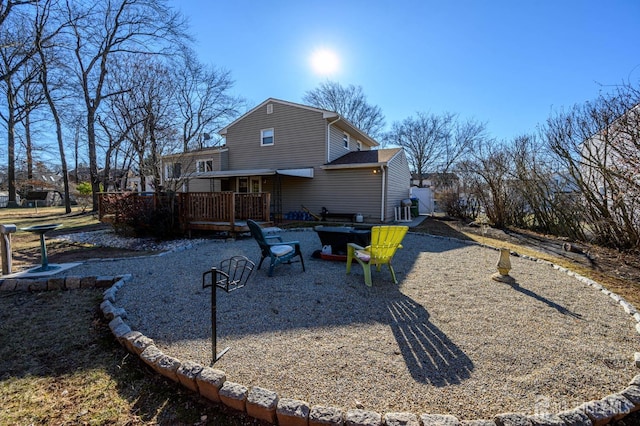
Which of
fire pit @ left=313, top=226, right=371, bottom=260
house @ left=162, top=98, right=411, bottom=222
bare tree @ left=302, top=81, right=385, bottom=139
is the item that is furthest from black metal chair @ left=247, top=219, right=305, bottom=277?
bare tree @ left=302, top=81, right=385, bottom=139

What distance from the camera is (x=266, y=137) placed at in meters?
15.0

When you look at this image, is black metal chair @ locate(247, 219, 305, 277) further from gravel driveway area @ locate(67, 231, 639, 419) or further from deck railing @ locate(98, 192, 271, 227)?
deck railing @ locate(98, 192, 271, 227)

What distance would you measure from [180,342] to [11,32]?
1708 centimetres

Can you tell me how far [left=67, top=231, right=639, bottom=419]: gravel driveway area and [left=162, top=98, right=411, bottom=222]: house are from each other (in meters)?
8.13

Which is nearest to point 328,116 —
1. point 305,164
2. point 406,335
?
point 305,164

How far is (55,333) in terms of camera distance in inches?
117

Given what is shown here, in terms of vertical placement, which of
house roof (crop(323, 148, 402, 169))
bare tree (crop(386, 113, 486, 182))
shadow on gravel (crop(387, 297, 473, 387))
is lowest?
shadow on gravel (crop(387, 297, 473, 387))

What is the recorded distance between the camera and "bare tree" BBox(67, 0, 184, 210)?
16422mm

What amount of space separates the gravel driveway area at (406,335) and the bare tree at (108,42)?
17.3 metres

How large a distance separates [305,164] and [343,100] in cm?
1711


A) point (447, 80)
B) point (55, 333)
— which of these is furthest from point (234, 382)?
point (447, 80)

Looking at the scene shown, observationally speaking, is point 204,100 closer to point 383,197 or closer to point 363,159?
point 363,159

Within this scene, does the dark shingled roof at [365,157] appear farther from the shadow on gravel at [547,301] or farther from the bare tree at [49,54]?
the bare tree at [49,54]

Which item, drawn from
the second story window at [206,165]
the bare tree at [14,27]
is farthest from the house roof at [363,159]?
the bare tree at [14,27]
